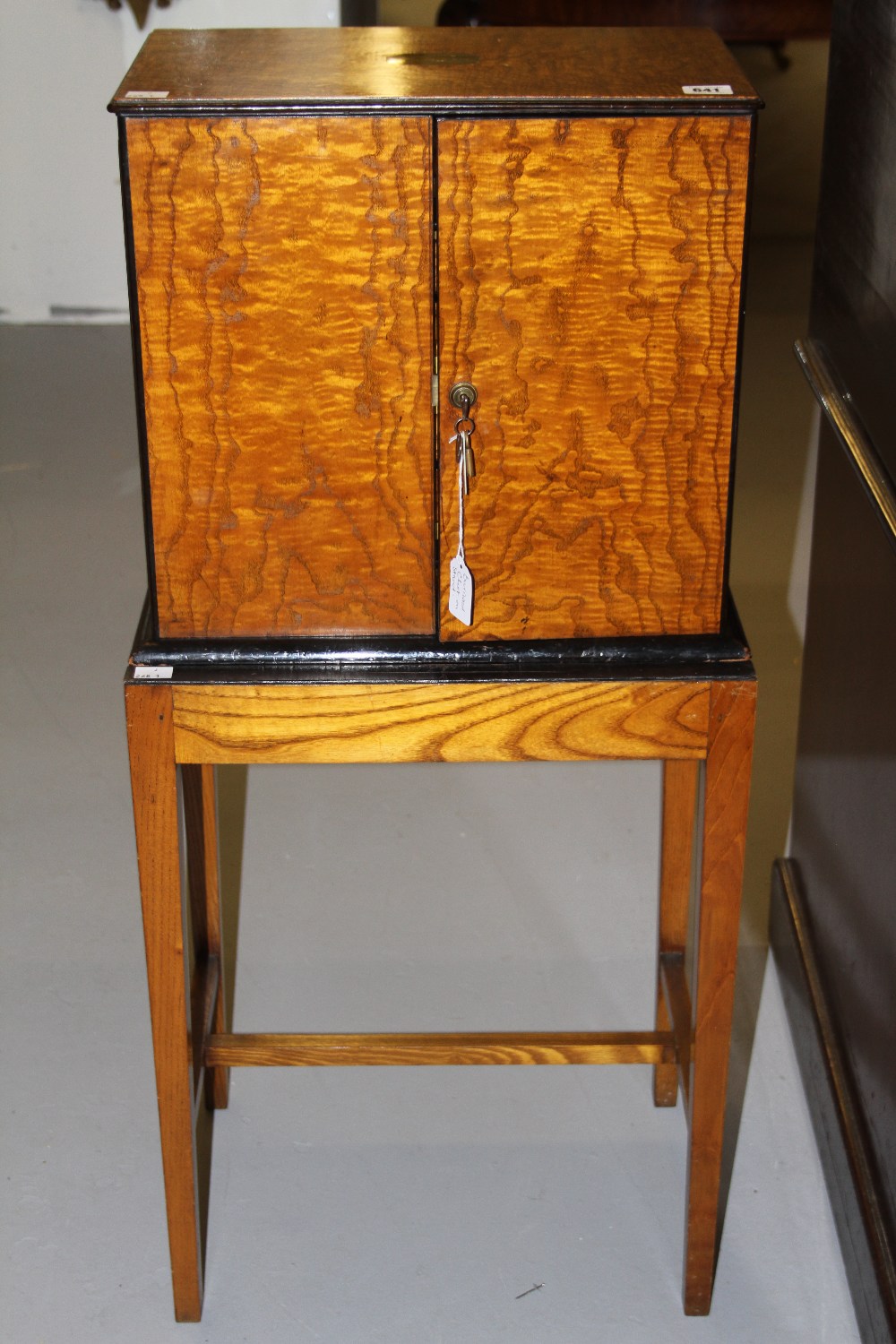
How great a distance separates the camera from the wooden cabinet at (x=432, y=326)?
1.49m

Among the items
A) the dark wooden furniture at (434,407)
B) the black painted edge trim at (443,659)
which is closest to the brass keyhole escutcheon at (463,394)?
the dark wooden furniture at (434,407)

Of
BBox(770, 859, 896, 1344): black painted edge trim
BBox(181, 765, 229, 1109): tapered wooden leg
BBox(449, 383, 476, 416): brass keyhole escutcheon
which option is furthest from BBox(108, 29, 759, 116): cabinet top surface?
BBox(770, 859, 896, 1344): black painted edge trim

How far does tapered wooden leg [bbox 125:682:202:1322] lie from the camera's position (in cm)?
172

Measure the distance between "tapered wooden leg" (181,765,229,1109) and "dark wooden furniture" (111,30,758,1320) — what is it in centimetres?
41

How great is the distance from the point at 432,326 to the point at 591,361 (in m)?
0.15

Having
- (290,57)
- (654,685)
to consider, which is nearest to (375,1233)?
(654,685)

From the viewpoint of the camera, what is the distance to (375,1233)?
2.16 m

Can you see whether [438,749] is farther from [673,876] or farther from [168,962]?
[673,876]

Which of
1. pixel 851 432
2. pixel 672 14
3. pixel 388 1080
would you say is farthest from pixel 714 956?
pixel 672 14

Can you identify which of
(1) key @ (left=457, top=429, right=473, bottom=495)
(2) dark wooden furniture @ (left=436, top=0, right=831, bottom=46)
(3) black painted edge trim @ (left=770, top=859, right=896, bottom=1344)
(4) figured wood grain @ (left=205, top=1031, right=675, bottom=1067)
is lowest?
(3) black painted edge trim @ (left=770, top=859, right=896, bottom=1344)

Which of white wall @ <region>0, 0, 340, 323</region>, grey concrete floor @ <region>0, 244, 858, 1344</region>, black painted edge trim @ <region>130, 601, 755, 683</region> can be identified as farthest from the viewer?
white wall @ <region>0, 0, 340, 323</region>

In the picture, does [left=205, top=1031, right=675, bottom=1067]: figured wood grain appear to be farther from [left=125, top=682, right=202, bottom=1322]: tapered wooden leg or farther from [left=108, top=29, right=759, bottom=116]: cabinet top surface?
[left=108, top=29, right=759, bottom=116]: cabinet top surface

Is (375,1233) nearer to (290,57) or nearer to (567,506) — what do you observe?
(567,506)

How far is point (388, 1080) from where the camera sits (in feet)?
7.98
